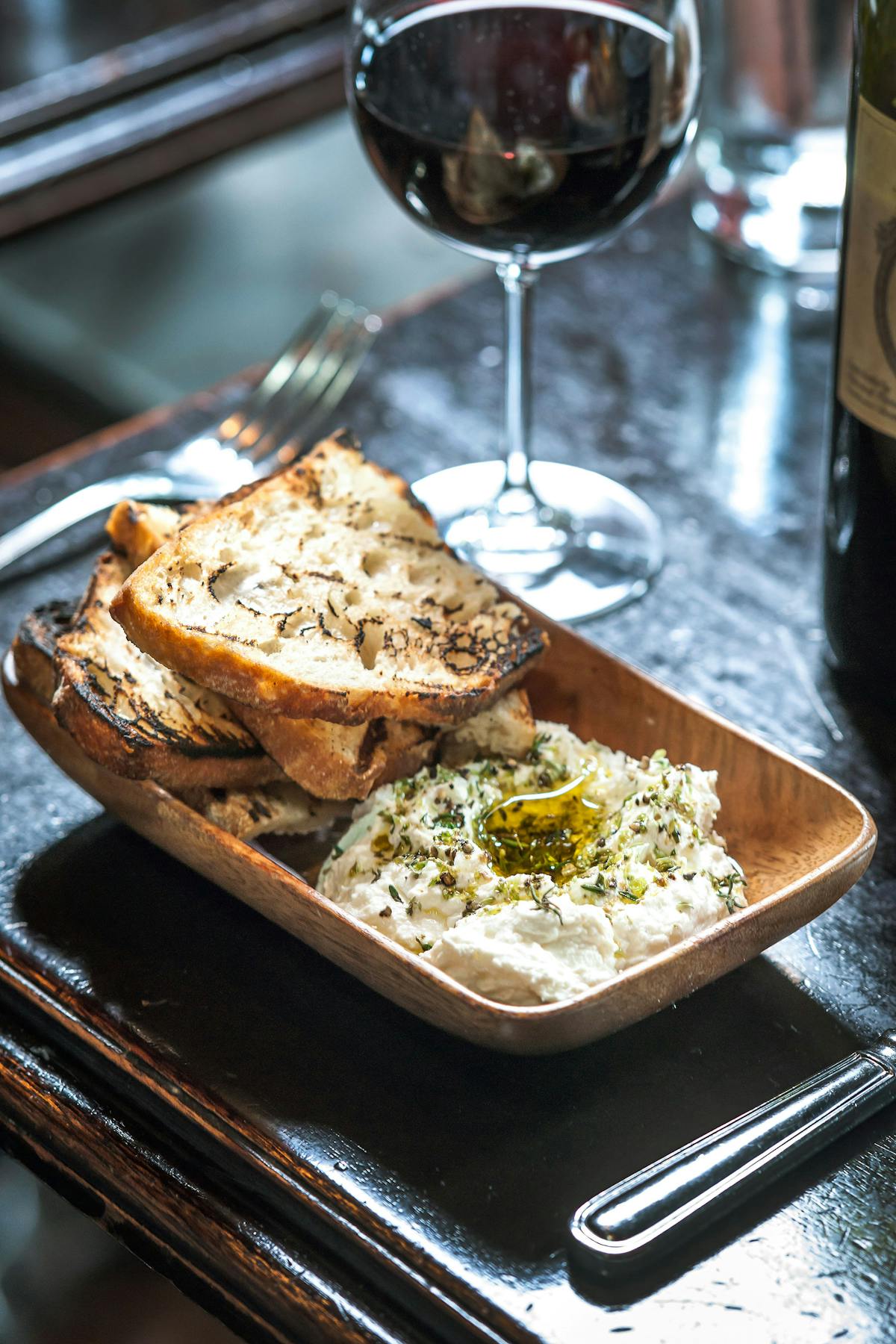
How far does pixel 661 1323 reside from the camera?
66 cm

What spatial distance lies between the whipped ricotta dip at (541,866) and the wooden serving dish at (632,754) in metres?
0.02

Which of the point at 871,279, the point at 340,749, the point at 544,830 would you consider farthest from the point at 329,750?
the point at 871,279

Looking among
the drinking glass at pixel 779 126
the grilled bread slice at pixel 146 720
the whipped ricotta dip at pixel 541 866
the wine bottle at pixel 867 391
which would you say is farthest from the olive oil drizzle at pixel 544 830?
the drinking glass at pixel 779 126

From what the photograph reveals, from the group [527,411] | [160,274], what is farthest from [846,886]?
[160,274]

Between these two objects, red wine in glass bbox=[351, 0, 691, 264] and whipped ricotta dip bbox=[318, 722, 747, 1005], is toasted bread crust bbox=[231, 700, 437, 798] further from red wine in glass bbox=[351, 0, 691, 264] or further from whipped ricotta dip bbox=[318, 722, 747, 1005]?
red wine in glass bbox=[351, 0, 691, 264]

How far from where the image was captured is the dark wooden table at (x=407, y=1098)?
682 mm

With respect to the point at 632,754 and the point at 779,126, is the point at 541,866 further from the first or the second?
the point at 779,126

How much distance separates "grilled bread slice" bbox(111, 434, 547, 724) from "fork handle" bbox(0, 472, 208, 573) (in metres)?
0.25

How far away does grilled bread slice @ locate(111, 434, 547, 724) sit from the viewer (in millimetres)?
815

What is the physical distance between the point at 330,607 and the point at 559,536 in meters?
0.33

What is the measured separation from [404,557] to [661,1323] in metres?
0.45

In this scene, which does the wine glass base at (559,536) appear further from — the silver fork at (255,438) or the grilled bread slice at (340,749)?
the grilled bread slice at (340,749)

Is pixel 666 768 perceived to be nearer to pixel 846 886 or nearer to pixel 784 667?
pixel 846 886

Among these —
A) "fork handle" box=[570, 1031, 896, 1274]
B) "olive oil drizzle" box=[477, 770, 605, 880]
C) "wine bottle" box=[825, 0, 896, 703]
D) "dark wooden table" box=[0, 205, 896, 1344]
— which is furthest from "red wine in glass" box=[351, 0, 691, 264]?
"fork handle" box=[570, 1031, 896, 1274]
